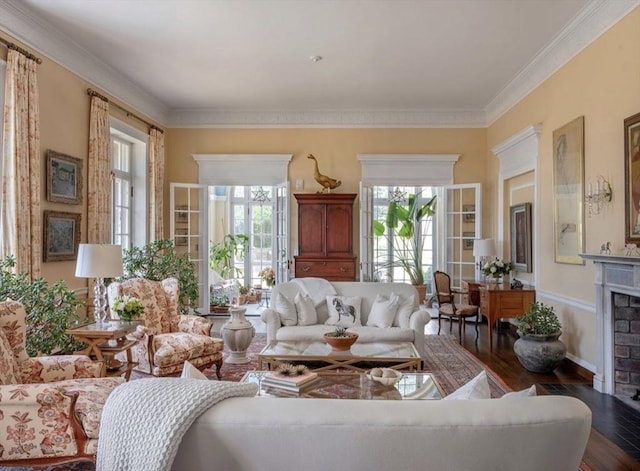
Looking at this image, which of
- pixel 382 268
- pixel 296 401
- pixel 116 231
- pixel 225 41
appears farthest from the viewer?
pixel 382 268

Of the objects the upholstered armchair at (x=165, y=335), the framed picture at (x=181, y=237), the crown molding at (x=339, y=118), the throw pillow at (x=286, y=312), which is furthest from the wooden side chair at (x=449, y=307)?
the framed picture at (x=181, y=237)

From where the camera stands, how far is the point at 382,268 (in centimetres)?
946

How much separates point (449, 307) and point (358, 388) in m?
3.72

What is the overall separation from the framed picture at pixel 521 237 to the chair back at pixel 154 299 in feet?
15.5

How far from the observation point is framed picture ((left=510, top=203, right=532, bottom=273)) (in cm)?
626

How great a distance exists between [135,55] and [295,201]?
3468 millimetres

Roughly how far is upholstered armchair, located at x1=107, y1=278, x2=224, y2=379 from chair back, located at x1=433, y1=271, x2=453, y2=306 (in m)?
3.67

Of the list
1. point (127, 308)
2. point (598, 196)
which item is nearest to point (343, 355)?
point (127, 308)

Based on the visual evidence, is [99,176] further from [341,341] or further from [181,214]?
[341,341]

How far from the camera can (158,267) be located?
6.28 m

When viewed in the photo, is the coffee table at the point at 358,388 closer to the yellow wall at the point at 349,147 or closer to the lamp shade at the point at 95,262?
the lamp shade at the point at 95,262

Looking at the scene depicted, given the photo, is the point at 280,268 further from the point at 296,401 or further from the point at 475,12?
the point at 296,401

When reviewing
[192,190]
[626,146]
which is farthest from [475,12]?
[192,190]

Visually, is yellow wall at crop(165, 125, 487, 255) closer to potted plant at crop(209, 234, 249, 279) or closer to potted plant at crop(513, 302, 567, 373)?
potted plant at crop(209, 234, 249, 279)
